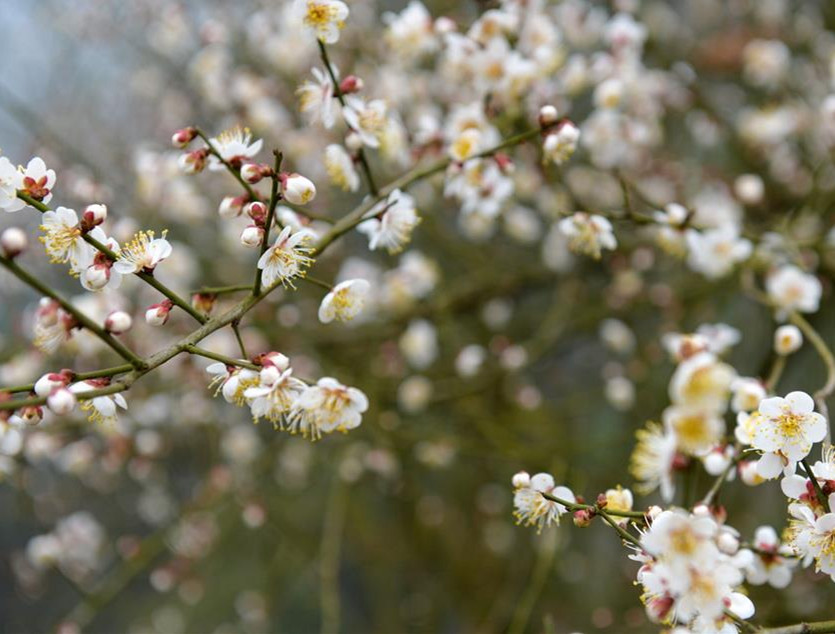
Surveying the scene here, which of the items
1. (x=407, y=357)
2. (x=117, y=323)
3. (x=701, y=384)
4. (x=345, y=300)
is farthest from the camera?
(x=407, y=357)

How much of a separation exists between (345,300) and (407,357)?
5.25 feet

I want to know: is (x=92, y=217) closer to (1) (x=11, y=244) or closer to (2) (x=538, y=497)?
(1) (x=11, y=244)

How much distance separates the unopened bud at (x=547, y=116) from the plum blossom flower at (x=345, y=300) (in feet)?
1.85

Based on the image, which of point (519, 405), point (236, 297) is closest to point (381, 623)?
point (519, 405)

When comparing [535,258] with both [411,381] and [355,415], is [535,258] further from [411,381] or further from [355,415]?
[355,415]

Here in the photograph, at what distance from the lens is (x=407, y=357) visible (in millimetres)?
2988

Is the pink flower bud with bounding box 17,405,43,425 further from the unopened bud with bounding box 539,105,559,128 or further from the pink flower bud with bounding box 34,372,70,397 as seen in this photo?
the unopened bud with bounding box 539,105,559,128

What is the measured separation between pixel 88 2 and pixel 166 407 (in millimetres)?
2473

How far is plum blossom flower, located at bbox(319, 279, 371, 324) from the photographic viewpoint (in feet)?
4.57

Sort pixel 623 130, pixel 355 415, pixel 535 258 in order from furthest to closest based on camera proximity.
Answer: pixel 535 258 < pixel 623 130 < pixel 355 415

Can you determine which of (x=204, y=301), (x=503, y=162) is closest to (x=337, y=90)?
(x=503, y=162)

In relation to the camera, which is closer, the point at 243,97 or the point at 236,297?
the point at 236,297

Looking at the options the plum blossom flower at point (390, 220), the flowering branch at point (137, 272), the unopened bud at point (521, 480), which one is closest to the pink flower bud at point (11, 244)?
the flowering branch at point (137, 272)

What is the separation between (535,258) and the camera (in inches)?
144
